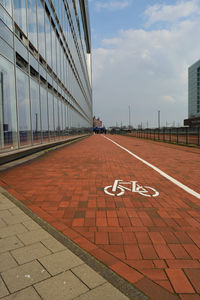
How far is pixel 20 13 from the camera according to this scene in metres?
9.66

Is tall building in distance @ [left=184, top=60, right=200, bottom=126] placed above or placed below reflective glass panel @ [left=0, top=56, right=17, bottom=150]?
above

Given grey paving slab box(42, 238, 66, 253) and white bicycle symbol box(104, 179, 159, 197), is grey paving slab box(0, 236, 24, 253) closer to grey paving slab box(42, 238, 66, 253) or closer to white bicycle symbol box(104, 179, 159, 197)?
grey paving slab box(42, 238, 66, 253)

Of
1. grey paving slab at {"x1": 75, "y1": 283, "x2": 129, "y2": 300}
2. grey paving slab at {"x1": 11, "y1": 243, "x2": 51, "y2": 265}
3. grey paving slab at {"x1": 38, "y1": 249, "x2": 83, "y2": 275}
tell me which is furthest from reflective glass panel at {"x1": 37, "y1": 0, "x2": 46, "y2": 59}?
grey paving slab at {"x1": 75, "y1": 283, "x2": 129, "y2": 300}

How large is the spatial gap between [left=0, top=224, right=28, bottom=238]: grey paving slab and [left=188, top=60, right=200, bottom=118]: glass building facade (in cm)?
12704

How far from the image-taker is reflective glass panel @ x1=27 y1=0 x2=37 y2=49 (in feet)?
35.7

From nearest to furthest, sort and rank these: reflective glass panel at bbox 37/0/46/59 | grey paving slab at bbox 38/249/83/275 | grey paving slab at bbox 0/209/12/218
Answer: grey paving slab at bbox 38/249/83/275, grey paving slab at bbox 0/209/12/218, reflective glass panel at bbox 37/0/46/59

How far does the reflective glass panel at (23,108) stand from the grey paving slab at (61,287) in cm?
841

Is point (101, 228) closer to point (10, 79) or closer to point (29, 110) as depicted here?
point (10, 79)

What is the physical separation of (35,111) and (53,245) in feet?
34.1

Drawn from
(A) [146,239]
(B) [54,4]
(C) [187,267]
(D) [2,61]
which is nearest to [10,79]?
(D) [2,61]

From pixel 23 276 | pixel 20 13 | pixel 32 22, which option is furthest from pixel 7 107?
pixel 23 276

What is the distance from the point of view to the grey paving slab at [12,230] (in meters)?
2.73

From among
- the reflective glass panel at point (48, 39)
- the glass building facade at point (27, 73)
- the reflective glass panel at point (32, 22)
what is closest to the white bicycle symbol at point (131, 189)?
the glass building facade at point (27, 73)

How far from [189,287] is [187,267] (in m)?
0.32
